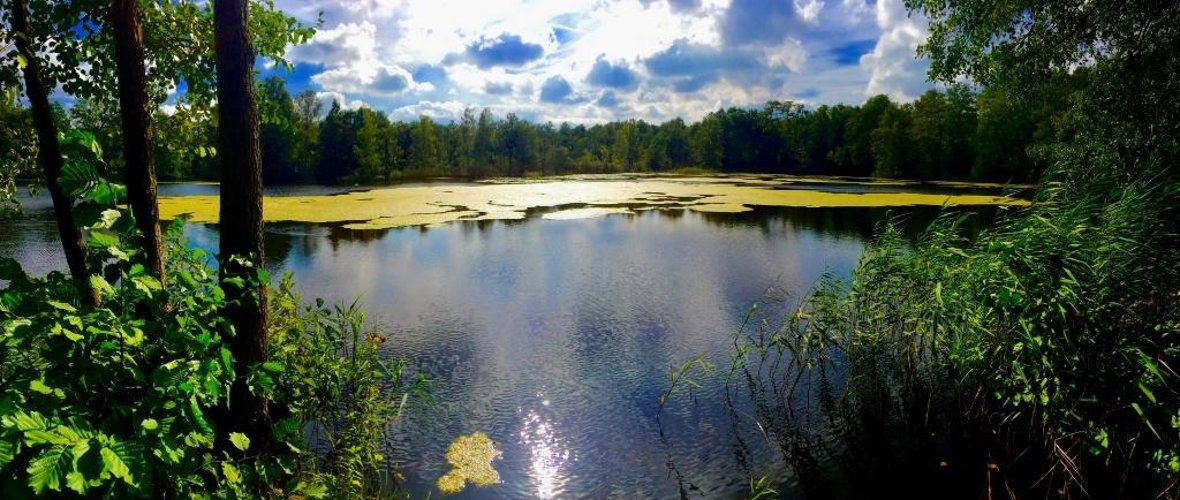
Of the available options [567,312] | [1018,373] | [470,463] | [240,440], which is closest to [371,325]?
[567,312]

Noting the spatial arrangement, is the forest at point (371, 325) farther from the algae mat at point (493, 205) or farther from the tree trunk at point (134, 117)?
the algae mat at point (493, 205)

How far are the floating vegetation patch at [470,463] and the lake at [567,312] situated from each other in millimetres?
91

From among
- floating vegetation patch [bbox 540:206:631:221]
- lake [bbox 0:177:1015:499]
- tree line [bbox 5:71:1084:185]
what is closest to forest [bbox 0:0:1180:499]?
lake [bbox 0:177:1015:499]

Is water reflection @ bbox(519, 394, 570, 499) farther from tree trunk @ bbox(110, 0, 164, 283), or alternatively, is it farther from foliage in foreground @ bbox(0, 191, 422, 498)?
tree trunk @ bbox(110, 0, 164, 283)

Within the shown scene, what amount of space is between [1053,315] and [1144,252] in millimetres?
1047

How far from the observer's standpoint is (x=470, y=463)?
491cm

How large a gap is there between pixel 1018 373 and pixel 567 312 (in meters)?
5.99

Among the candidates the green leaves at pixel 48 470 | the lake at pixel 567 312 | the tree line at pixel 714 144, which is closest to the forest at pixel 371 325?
the green leaves at pixel 48 470

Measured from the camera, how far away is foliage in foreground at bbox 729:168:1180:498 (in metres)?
3.87

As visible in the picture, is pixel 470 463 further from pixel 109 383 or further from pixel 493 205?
pixel 493 205

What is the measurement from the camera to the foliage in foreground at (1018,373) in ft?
12.7

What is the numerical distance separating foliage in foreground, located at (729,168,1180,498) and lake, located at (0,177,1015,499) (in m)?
0.82

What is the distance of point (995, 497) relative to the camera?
4.47 m

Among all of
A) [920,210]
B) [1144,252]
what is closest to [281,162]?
[920,210]
